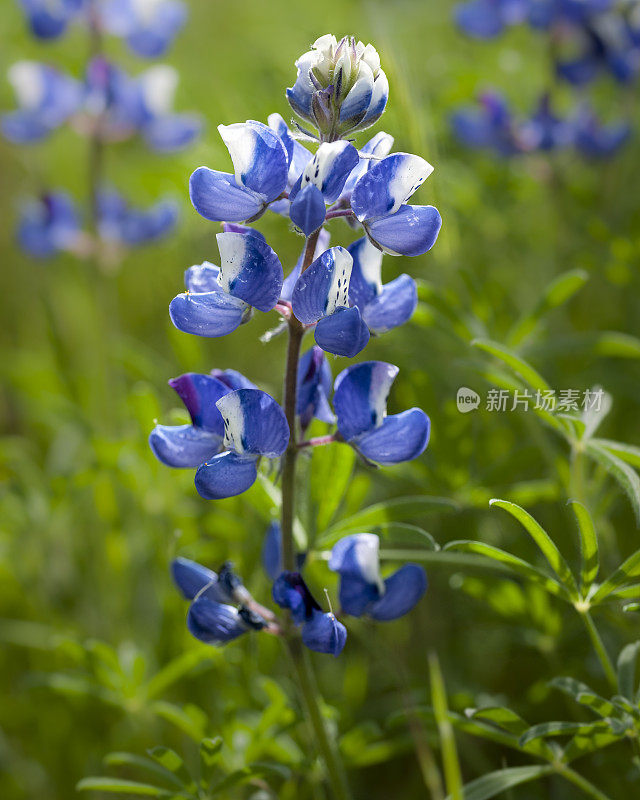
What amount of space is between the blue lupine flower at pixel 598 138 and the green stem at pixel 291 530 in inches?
68.0

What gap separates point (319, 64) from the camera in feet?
3.64

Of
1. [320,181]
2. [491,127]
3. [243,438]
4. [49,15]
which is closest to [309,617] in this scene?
[243,438]

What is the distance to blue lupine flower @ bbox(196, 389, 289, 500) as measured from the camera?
44.1 inches

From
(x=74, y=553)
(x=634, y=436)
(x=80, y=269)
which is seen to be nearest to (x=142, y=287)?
(x=80, y=269)

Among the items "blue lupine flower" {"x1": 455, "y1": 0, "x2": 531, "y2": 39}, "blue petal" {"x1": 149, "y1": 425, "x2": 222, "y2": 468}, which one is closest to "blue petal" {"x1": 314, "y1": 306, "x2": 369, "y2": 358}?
"blue petal" {"x1": 149, "y1": 425, "x2": 222, "y2": 468}

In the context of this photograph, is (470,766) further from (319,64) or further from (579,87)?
(579,87)

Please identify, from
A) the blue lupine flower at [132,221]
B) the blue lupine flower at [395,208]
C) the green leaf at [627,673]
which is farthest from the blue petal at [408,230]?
the blue lupine flower at [132,221]

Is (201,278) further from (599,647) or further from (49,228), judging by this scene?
(49,228)

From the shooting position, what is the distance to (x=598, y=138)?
259 cm

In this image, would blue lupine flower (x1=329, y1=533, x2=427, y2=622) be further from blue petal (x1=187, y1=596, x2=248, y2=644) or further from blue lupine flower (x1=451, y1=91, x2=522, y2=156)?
blue lupine flower (x1=451, y1=91, x2=522, y2=156)

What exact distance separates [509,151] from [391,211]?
5.48 ft

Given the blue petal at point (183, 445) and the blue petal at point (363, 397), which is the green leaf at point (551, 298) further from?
the blue petal at point (183, 445)

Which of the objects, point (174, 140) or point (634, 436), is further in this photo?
point (174, 140)

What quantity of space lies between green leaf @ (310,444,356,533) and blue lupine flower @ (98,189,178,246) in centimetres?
161
